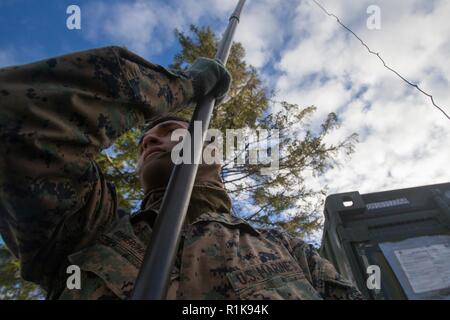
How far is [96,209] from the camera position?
1.43 meters

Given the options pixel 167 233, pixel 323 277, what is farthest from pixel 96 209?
pixel 323 277

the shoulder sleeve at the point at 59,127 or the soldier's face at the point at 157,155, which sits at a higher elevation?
the soldier's face at the point at 157,155

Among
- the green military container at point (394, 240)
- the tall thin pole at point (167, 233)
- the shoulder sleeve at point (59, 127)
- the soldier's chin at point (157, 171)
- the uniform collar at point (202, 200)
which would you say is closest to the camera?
the tall thin pole at point (167, 233)

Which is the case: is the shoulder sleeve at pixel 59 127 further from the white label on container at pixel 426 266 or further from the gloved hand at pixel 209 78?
the white label on container at pixel 426 266

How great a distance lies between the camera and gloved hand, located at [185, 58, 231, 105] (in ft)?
4.51

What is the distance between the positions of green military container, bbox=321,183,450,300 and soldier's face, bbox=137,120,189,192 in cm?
106

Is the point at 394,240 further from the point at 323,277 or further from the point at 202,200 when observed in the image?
the point at 202,200

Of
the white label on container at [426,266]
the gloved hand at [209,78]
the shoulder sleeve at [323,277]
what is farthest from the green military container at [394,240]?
the gloved hand at [209,78]

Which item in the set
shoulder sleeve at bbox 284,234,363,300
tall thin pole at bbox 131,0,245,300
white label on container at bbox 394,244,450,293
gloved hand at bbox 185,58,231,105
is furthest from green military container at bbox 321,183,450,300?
tall thin pole at bbox 131,0,245,300

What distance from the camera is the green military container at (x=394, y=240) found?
1.49 meters

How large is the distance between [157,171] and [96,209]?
55 centimetres

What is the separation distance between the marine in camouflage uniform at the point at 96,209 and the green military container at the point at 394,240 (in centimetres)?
28
